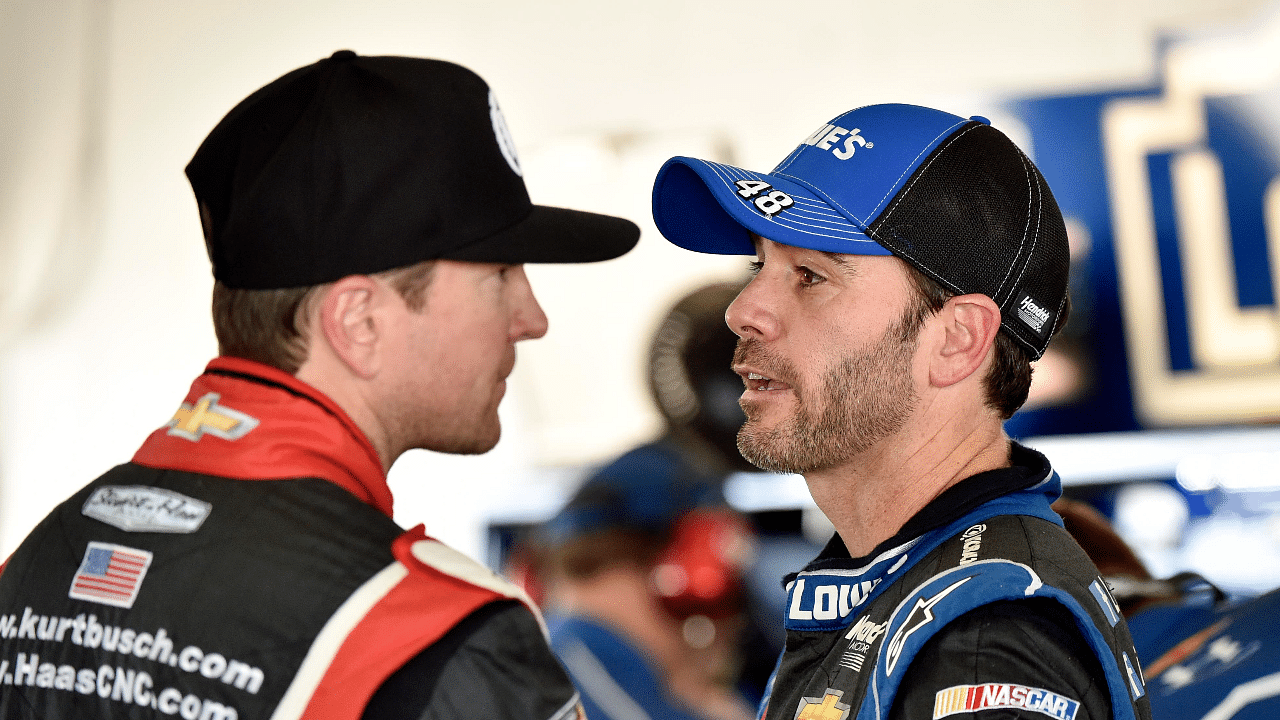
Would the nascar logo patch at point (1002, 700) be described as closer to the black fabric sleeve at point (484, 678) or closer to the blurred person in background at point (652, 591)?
the black fabric sleeve at point (484, 678)

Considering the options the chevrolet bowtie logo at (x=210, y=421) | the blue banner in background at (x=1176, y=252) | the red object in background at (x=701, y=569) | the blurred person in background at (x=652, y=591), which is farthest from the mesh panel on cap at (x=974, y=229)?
the blue banner in background at (x=1176, y=252)

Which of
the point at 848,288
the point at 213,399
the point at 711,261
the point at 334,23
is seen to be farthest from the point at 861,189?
the point at 334,23

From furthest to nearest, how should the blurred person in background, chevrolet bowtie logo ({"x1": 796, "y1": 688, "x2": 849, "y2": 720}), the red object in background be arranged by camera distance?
the red object in background, the blurred person in background, chevrolet bowtie logo ({"x1": 796, "y1": 688, "x2": 849, "y2": 720})

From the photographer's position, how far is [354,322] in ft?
3.30

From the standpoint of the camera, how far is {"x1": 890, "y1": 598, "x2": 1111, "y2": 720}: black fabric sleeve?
37.8 inches

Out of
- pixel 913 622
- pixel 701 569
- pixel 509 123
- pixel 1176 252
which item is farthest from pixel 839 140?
pixel 509 123

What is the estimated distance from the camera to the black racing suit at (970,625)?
38.1 inches

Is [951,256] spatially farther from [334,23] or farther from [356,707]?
[334,23]

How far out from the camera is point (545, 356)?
3.97m

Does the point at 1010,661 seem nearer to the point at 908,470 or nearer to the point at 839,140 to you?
the point at 908,470

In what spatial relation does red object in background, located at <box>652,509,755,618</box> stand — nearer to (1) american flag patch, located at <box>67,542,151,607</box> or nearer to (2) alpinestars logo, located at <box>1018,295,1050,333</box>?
(2) alpinestars logo, located at <box>1018,295,1050,333</box>

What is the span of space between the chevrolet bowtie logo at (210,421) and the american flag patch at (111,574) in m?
0.10

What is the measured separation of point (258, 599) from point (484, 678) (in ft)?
0.56

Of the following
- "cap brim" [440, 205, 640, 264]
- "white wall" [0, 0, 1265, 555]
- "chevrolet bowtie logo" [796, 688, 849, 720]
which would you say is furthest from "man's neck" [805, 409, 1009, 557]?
"white wall" [0, 0, 1265, 555]
